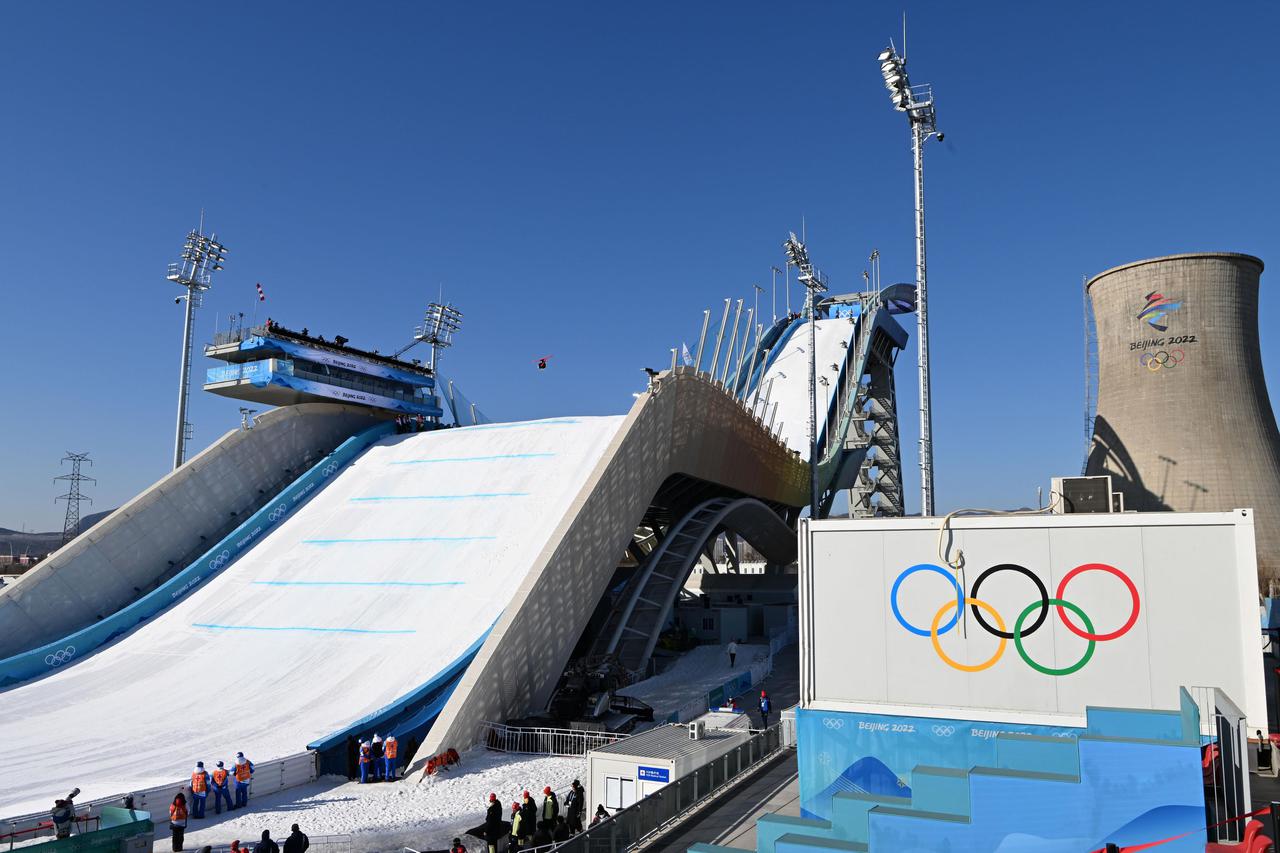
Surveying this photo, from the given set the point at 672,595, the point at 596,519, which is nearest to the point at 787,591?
the point at 672,595

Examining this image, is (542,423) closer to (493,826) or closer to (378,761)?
(378,761)

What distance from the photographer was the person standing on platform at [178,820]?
13.0 metres

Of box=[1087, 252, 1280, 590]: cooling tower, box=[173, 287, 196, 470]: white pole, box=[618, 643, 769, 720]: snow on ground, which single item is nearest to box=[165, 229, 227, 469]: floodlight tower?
box=[173, 287, 196, 470]: white pole

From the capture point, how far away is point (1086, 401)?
5809 cm

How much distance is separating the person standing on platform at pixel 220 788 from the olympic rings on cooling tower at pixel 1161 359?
46.1 meters

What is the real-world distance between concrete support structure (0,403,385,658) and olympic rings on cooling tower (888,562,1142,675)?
87.0ft

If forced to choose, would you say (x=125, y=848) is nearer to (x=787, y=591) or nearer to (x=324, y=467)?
(x=324, y=467)

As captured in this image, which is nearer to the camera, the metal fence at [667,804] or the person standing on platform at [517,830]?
the metal fence at [667,804]

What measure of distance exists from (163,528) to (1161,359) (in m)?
46.9

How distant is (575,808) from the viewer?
13711 mm

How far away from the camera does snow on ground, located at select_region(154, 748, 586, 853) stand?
13.6 meters

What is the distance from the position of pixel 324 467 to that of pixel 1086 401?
162 ft

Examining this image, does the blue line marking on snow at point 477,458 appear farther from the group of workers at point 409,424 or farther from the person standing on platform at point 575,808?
the person standing on platform at point 575,808

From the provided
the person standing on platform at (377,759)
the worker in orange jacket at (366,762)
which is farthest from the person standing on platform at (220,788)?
the person standing on platform at (377,759)
